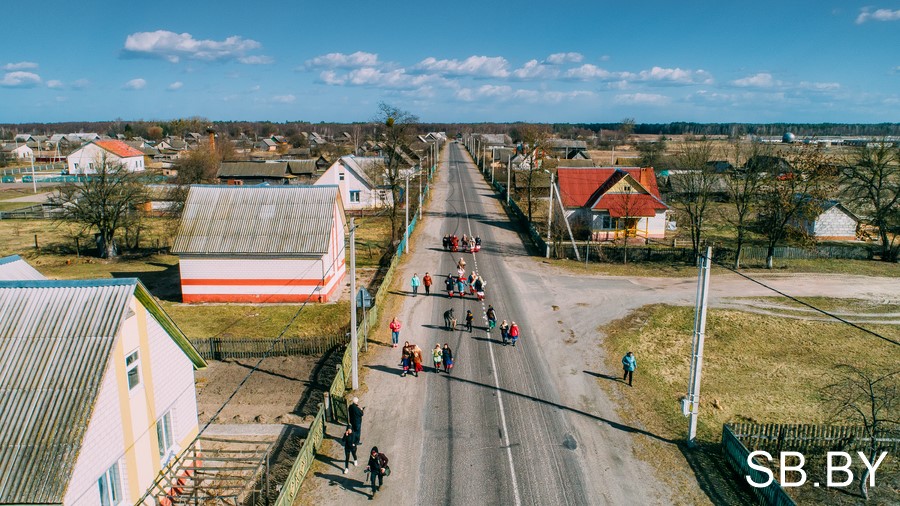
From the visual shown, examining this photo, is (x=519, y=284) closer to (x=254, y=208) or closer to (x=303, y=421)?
(x=254, y=208)

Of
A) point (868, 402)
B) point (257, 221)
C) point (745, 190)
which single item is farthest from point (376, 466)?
point (745, 190)

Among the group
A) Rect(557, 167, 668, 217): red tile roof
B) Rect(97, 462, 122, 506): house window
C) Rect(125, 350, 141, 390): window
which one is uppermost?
Rect(557, 167, 668, 217): red tile roof

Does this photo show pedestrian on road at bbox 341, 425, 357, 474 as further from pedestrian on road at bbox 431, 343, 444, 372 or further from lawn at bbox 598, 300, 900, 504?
lawn at bbox 598, 300, 900, 504

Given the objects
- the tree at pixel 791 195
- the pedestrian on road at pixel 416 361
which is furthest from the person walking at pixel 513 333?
the tree at pixel 791 195

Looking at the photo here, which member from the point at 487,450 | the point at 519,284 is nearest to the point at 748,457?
the point at 487,450

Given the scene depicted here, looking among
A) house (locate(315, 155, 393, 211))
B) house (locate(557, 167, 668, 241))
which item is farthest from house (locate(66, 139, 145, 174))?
house (locate(557, 167, 668, 241))
